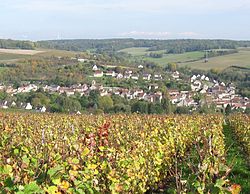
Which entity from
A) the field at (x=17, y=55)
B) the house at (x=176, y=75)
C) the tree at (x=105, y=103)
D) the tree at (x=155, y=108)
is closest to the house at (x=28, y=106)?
the tree at (x=105, y=103)

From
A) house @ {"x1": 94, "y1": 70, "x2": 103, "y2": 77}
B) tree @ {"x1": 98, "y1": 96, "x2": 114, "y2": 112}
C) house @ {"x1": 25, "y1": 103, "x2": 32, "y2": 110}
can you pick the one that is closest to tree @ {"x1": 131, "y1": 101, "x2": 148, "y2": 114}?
tree @ {"x1": 98, "y1": 96, "x2": 114, "y2": 112}

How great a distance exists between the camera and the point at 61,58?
112 m

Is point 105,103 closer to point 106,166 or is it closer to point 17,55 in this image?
point 17,55

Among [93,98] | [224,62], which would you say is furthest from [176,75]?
[93,98]

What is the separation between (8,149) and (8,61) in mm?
95792

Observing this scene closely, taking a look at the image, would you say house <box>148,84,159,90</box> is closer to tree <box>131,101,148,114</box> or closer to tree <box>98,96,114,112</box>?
tree <box>98,96,114,112</box>

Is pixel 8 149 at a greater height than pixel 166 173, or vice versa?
pixel 8 149

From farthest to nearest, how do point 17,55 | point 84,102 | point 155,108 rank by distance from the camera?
point 17,55 < point 84,102 < point 155,108

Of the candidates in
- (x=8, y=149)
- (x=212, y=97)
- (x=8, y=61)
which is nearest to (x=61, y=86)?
(x=8, y=61)

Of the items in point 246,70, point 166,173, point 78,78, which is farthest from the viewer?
point 246,70

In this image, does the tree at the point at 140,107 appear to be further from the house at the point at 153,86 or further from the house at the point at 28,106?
the house at the point at 153,86

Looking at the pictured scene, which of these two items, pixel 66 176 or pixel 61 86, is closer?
pixel 66 176

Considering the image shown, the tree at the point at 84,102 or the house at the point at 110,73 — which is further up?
the house at the point at 110,73

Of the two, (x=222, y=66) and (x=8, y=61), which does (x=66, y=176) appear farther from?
(x=222, y=66)
